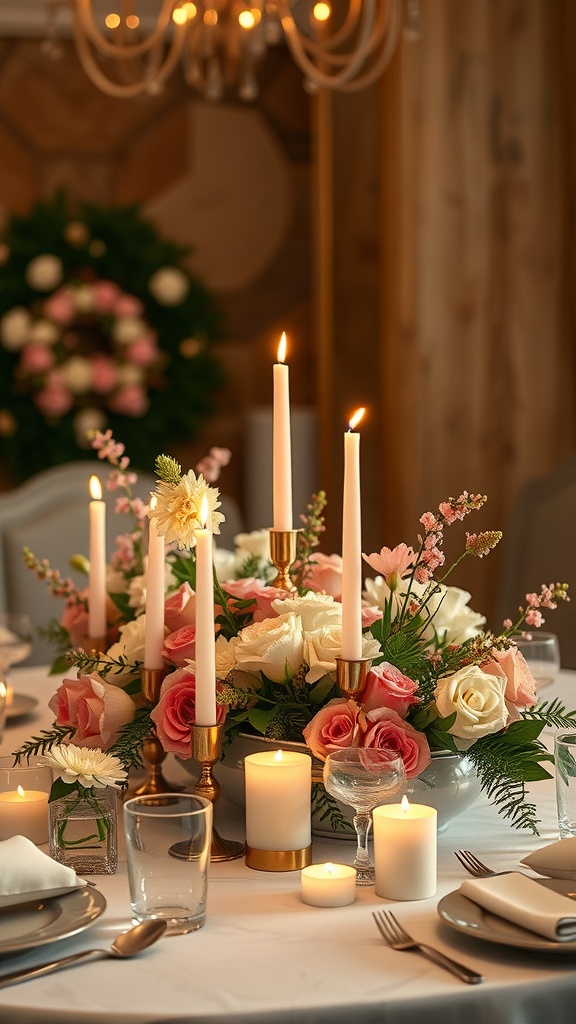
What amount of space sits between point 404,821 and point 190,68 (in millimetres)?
1666

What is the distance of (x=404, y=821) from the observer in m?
1.11

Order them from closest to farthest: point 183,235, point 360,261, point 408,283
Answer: point 408,283 → point 360,261 → point 183,235

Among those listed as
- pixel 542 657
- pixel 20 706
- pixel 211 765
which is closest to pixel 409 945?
pixel 211 765

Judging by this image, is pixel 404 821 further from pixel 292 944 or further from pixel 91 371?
pixel 91 371

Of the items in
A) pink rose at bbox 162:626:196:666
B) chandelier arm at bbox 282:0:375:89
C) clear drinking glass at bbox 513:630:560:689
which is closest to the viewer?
pink rose at bbox 162:626:196:666

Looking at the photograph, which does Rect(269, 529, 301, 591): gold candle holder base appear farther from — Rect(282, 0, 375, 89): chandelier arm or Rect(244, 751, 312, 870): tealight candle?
Rect(282, 0, 375, 89): chandelier arm

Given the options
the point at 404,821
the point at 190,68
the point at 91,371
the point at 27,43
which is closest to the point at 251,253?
the point at 91,371

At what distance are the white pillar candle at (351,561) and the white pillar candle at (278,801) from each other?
0.39 feet

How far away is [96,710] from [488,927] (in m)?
0.47

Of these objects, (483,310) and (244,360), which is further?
(244,360)

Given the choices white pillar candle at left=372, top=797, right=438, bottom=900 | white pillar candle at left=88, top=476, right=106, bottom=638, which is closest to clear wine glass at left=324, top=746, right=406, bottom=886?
white pillar candle at left=372, top=797, right=438, bottom=900

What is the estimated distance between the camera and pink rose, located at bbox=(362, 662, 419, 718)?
1.18 meters

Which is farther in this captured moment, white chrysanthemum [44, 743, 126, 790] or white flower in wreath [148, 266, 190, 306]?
white flower in wreath [148, 266, 190, 306]

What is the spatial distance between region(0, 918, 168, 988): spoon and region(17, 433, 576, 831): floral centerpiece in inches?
9.0
